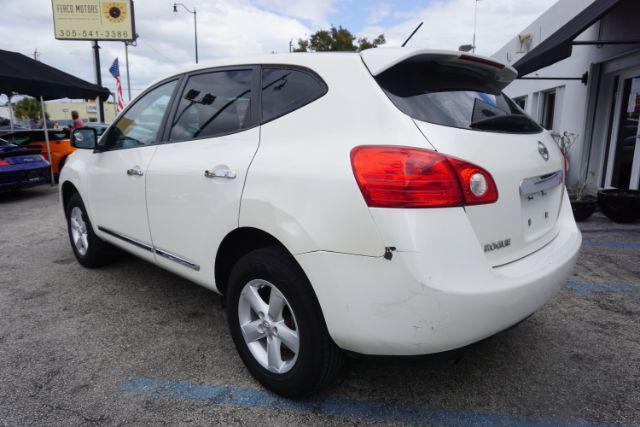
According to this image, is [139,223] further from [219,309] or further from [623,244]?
[623,244]

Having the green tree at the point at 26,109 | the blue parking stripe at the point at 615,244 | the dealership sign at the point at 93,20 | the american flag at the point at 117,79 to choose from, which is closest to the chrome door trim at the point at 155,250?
the blue parking stripe at the point at 615,244

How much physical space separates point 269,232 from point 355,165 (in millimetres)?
536

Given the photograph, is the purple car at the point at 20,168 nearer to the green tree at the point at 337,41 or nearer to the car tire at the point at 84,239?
the car tire at the point at 84,239

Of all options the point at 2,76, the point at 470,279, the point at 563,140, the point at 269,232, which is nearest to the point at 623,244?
the point at 563,140

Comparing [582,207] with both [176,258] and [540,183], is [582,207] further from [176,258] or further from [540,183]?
[176,258]

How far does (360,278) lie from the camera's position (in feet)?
5.77

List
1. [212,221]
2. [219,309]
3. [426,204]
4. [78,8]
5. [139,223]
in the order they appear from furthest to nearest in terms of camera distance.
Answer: [78,8] < [219,309] < [139,223] < [212,221] < [426,204]

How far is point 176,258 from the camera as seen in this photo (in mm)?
2846

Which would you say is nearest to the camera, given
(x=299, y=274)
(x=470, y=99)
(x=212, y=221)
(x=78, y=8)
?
(x=299, y=274)

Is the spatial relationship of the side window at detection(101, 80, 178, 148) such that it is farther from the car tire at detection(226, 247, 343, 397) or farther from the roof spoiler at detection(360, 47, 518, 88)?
the roof spoiler at detection(360, 47, 518, 88)

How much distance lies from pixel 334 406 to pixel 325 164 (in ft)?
4.03

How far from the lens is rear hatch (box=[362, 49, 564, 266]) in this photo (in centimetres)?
186

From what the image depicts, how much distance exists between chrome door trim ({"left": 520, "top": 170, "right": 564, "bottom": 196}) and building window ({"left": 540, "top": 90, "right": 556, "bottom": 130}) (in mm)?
9349

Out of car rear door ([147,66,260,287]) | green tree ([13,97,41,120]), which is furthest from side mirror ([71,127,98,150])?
green tree ([13,97,41,120])
